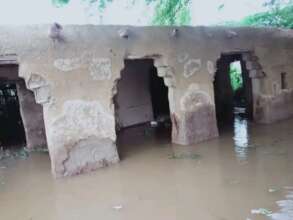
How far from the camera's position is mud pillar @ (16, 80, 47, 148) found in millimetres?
8695

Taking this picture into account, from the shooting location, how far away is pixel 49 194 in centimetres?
575

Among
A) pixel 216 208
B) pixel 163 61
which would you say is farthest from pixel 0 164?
pixel 216 208

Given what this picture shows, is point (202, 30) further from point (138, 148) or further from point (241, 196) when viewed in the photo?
point (241, 196)

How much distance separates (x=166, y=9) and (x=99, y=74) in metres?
5.07

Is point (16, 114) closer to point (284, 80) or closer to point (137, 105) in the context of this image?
point (137, 105)

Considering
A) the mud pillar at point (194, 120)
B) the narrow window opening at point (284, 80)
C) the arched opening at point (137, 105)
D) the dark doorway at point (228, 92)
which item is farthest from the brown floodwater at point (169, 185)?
the dark doorway at point (228, 92)

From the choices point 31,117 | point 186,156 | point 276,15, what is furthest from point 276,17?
point 31,117

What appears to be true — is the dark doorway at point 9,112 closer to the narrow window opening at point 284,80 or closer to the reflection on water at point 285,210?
the narrow window opening at point 284,80

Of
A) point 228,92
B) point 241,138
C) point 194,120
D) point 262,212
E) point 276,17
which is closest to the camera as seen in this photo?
point 262,212

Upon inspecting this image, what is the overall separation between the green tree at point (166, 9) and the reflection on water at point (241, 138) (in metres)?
3.92

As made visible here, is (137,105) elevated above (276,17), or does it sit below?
below

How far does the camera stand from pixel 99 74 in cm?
675

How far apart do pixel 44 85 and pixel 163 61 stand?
9.63 feet

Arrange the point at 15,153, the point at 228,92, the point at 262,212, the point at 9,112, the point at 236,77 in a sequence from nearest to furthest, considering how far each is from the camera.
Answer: the point at 262,212 → the point at 15,153 → the point at 9,112 → the point at 228,92 → the point at 236,77
